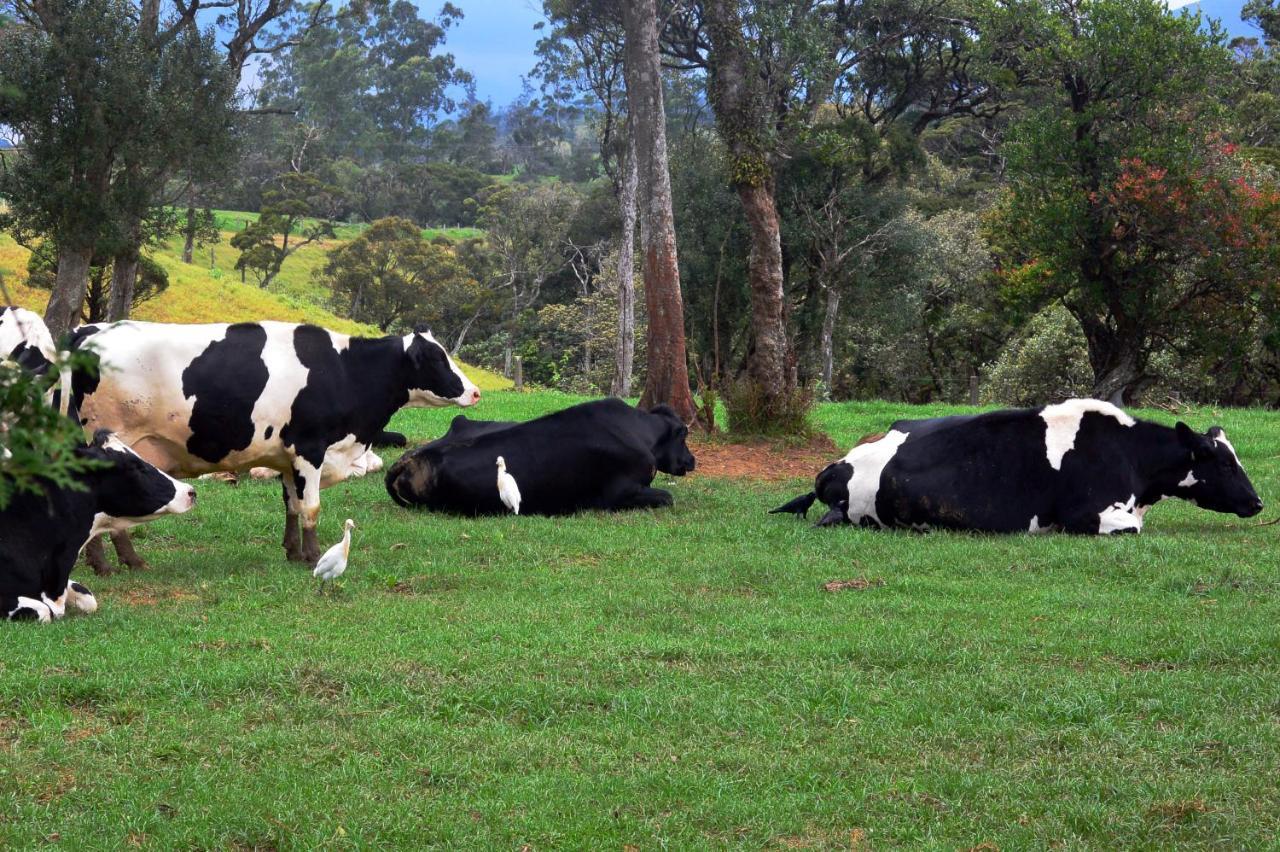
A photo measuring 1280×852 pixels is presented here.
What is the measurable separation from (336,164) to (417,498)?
78116 mm

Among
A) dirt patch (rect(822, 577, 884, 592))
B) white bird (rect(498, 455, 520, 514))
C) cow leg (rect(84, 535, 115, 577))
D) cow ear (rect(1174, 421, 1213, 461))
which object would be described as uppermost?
cow ear (rect(1174, 421, 1213, 461))

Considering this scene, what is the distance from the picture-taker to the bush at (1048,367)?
120 feet

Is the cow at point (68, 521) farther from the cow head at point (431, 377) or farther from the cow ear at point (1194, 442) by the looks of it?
the cow ear at point (1194, 442)

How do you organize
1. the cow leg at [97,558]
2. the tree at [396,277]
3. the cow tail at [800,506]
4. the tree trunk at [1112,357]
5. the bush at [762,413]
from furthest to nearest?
the tree at [396,277] < the tree trunk at [1112,357] < the bush at [762,413] < the cow tail at [800,506] < the cow leg at [97,558]

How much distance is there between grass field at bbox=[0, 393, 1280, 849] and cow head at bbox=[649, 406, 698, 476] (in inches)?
161

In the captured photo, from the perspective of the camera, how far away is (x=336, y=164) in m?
88.2

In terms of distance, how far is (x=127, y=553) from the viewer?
35.4 feet

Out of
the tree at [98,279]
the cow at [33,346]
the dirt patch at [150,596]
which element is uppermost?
the tree at [98,279]

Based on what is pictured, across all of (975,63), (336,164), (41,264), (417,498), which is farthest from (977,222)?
(336,164)

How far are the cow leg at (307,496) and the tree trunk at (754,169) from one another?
9969 mm

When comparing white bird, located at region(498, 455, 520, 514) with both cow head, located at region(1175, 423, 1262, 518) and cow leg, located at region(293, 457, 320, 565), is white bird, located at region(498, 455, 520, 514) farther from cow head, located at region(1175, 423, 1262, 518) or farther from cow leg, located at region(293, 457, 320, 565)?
cow head, located at region(1175, 423, 1262, 518)

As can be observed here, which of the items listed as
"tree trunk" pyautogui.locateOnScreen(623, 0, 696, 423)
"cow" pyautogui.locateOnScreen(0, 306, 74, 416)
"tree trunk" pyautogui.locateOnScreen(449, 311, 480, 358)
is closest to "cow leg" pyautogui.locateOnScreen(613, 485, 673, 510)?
"tree trunk" pyautogui.locateOnScreen(623, 0, 696, 423)

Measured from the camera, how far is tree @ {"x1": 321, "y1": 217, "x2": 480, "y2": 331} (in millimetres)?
62125

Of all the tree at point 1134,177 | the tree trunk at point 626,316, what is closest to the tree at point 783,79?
the tree trunk at point 626,316
